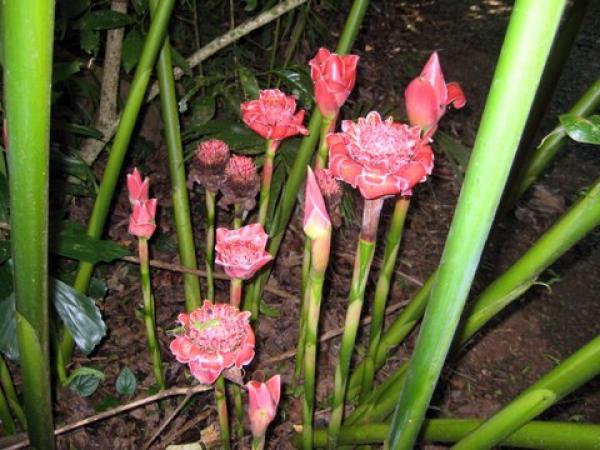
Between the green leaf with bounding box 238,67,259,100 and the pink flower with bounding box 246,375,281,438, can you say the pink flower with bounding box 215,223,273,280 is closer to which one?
the pink flower with bounding box 246,375,281,438

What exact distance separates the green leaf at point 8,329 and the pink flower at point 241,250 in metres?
0.29

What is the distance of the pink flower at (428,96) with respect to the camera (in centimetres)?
67

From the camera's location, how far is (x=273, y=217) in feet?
3.59

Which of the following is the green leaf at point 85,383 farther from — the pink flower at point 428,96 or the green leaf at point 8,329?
the pink flower at point 428,96

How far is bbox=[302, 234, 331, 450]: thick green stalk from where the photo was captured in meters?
0.67

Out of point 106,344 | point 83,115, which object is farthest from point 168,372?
point 83,115

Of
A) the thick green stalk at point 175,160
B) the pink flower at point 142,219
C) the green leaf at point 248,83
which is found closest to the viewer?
the pink flower at point 142,219

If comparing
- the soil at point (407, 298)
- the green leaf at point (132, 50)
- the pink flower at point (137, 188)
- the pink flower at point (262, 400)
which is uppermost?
the green leaf at point (132, 50)

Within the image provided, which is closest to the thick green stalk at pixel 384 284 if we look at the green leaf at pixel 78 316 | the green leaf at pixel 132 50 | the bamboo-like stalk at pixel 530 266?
the bamboo-like stalk at pixel 530 266

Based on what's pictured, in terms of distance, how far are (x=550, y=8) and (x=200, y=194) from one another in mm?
1311

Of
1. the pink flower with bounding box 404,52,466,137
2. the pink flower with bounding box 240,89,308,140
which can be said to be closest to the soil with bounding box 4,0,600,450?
the pink flower with bounding box 240,89,308,140

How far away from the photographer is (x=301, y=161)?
1002mm

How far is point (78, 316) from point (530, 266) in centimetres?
61

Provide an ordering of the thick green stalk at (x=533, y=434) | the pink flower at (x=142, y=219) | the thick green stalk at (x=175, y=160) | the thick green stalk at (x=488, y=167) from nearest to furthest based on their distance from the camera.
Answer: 1. the thick green stalk at (x=488, y=167)
2. the thick green stalk at (x=533, y=434)
3. the pink flower at (x=142, y=219)
4. the thick green stalk at (x=175, y=160)
